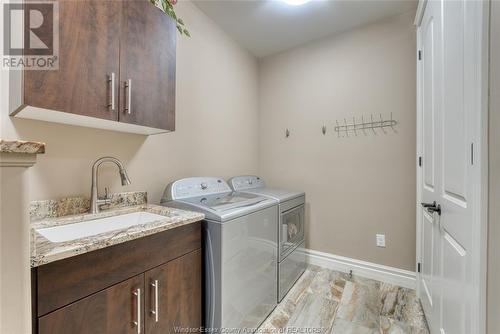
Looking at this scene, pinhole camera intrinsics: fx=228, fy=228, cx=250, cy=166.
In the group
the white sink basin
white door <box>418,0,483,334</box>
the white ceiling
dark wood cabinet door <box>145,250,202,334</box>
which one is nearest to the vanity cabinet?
dark wood cabinet door <box>145,250,202,334</box>

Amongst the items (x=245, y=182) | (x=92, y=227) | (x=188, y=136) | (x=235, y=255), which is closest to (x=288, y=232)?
(x=245, y=182)

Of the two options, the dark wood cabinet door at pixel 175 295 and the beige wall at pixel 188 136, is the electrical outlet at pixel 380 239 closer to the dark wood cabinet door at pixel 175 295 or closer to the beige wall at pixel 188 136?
the beige wall at pixel 188 136

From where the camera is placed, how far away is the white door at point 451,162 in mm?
863

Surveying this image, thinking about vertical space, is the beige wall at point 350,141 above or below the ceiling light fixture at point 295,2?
below

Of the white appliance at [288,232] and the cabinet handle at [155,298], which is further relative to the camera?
the white appliance at [288,232]

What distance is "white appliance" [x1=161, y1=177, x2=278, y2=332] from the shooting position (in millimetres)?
1325

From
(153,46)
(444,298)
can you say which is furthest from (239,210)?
(444,298)

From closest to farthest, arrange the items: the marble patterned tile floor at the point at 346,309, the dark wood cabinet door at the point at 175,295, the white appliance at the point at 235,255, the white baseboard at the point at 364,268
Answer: the dark wood cabinet door at the point at 175,295 < the white appliance at the point at 235,255 < the marble patterned tile floor at the point at 346,309 < the white baseboard at the point at 364,268

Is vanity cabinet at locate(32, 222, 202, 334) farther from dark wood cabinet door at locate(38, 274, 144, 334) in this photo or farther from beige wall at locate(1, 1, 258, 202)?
beige wall at locate(1, 1, 258, 202)

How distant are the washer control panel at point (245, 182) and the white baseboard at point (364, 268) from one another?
90cm

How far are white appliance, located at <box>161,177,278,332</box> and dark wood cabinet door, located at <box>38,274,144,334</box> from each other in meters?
0.42

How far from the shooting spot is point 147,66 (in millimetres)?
1314

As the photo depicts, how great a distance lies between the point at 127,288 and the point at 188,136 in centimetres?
130

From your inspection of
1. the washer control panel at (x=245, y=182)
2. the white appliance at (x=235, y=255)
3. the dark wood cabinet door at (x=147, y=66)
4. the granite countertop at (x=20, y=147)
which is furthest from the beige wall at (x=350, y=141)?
the granite countertop at (x=20, y=147)
